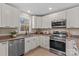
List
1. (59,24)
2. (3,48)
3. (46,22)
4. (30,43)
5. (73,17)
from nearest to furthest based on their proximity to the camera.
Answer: (3,48) → (73,17) → (30,43) → (59,24) → (46,22)

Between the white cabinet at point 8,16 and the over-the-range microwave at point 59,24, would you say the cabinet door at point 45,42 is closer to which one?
the over-the-range microwave at point 59,24

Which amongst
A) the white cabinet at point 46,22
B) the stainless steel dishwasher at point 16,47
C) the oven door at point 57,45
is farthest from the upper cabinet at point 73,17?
the stainless steel dishwasher at point 16,47

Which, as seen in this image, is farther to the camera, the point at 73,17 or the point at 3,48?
the point at 73,17

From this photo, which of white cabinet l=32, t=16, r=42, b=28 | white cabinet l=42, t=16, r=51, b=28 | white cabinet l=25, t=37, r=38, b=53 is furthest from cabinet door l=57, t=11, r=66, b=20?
white cabinet l=32, t=16, r=42, b=28

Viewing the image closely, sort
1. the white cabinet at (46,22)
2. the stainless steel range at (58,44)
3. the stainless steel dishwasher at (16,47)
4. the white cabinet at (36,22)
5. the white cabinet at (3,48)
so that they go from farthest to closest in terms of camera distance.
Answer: the white cabinet at (36,22) → the white cabinet at (46,22) → the stainless steel range at (58,44) → the stainless steel dishwasher at (16,47) → the white cabinet at (3,48)

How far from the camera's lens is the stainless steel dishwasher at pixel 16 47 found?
115 inches

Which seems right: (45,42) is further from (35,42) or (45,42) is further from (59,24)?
(59,24)

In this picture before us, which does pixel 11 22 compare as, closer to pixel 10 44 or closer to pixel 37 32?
pixel 10 44

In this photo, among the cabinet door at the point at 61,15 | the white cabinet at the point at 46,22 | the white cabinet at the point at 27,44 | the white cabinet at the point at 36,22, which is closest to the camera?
the white cabinet at the point at 27,44

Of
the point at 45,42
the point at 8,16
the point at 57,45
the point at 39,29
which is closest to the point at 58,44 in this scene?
the point at 57,45

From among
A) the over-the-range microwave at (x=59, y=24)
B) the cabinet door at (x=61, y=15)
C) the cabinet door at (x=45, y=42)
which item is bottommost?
the cabinet door at (x=45, y=42)

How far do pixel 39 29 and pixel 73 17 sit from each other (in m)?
2.58

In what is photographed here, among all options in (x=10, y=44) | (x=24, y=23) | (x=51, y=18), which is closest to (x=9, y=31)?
(x=10, y=44)

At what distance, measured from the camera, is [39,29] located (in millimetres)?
6035
